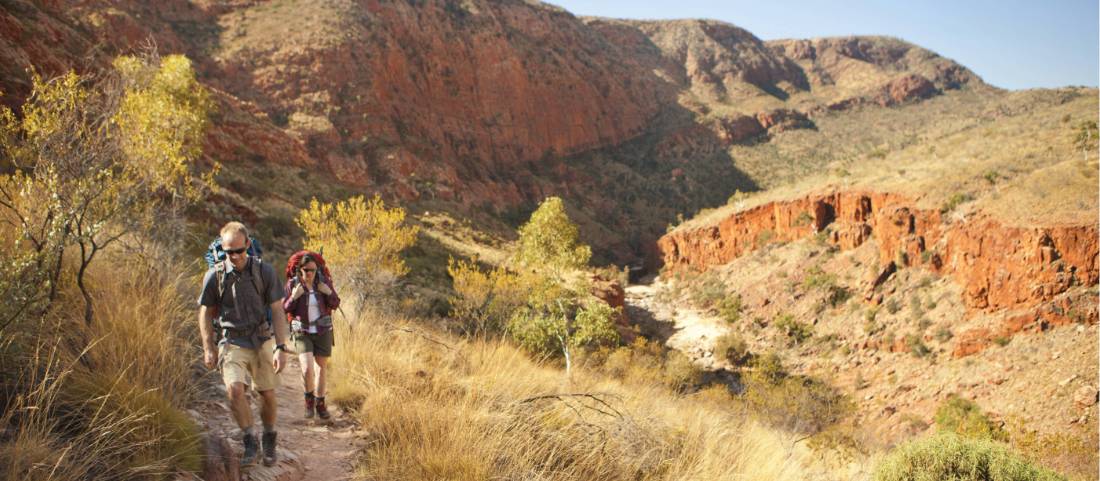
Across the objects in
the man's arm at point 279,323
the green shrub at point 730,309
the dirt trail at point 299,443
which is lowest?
the green shrub at point 730,309

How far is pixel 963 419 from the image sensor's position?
49.2 feet

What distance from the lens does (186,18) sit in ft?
131

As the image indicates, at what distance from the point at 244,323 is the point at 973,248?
24777 millimetres

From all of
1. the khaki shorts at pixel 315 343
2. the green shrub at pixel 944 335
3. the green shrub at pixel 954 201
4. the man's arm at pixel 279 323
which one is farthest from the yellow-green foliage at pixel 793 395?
the man's arm at pixel 279 323

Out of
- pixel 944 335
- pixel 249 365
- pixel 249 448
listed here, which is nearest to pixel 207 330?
pixel 249 365

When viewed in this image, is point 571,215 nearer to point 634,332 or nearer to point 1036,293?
point 634,332

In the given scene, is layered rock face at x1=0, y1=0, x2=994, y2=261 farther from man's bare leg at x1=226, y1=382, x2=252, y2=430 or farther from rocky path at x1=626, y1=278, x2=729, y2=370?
man's bare leg at x1=226, y1=382, x2=252, y2=430

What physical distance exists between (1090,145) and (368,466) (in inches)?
1259

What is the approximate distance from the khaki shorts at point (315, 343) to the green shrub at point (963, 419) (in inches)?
633

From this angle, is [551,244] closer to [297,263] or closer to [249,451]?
[297,263]

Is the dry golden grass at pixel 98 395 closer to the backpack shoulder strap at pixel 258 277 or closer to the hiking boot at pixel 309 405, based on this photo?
the backpack shoulder strap at pixel 258 277

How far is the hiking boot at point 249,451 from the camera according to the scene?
3138 mm

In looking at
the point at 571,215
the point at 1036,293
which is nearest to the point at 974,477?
the point at 1036,293

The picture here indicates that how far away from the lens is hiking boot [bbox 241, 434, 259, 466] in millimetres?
3138
